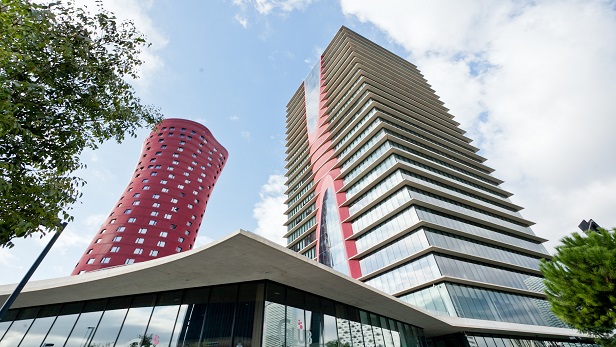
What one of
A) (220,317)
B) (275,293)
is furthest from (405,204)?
(220,317)

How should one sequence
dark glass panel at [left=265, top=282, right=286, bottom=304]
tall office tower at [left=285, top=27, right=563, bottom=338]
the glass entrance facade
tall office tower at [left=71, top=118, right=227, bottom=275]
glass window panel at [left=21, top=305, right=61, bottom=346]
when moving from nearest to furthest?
1. the glass entrance facade
2. dark glass panel at [left=265, top=282, right=286, bottom=304]
3. glass window panel at [left=21, top=305, right=61, bottom=346]
4. tall office tower at [left=285, top=27, right=563, bottom=338]
5. tall office tower at [left=71, top=118, right=227, bottom=275]

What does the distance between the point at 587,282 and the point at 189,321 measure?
19.6 meters

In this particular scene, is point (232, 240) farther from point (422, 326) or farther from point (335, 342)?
point (422, 326)

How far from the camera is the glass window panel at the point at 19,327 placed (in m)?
12.9

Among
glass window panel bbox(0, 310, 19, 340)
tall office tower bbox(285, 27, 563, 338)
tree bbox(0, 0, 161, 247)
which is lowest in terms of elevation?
glass window panel bbox(0, 310, 19, 340)

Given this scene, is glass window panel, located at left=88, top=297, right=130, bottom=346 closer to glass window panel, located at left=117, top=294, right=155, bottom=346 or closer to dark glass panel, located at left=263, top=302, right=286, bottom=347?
→ glass window panel, located at left=117, top=294, right=155, bottom=346

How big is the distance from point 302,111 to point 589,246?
6975 centimetres

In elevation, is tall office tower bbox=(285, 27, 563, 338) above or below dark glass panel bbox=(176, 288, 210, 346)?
above

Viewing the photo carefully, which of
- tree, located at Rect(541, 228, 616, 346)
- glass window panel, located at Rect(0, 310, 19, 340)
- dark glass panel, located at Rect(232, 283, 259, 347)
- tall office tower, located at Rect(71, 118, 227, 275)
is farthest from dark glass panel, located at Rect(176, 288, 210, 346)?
tall office tower, located at Rect(71, 118, 227, 275)

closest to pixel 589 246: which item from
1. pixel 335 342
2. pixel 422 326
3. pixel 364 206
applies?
pixel 422 326

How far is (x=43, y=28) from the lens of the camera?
686 cm

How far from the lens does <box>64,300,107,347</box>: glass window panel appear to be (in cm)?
1238

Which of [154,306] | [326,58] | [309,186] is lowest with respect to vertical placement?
[154,306]

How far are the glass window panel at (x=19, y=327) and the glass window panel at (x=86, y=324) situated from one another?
8.83ft
